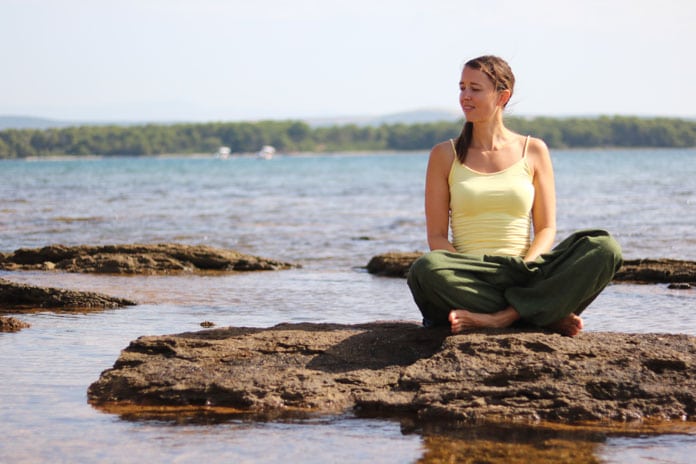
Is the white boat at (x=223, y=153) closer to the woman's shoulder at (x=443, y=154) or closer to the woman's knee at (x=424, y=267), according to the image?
the woman's shoulder at (x=443, y=154)

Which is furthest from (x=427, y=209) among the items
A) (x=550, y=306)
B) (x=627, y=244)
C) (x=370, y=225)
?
(x=370, y=225)

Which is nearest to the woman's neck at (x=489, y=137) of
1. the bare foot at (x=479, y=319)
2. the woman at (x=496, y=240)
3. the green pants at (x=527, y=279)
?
the woman at (x=496, y=240)

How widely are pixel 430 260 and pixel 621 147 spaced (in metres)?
139

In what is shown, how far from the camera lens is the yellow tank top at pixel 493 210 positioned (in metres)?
5.78

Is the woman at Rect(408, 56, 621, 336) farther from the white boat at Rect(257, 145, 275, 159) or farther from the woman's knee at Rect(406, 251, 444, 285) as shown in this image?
the white boat at Rect(257, 145, 275, 159)

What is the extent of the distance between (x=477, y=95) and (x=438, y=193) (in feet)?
1.93

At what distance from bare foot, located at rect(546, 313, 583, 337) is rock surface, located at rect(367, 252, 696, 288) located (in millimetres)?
5617

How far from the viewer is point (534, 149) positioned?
594 cm

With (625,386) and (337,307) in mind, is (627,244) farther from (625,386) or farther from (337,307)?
Answer: (625,386)

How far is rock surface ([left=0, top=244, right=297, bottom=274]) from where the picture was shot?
39.3 feet

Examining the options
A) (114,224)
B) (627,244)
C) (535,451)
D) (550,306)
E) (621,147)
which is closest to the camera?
(535,451)

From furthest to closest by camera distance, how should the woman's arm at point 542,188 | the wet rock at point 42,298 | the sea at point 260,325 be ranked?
1. the wet rock at point 42,298
2. the woman's arm at point 542,188
3. the sea at point 260,325

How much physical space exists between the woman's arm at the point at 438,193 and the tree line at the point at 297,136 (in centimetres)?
11556

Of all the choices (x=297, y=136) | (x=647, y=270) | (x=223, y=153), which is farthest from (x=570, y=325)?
(x=297, y=136)
